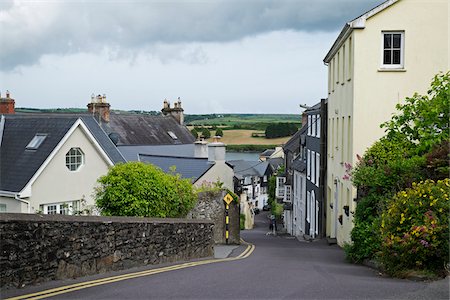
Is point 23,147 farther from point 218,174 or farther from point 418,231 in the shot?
point 418,231

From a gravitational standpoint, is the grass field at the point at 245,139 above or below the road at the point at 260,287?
above

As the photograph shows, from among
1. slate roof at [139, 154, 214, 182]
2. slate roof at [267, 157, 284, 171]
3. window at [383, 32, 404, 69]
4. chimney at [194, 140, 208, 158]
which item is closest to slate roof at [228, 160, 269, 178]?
slate roof at [267, 157, 284, 171]

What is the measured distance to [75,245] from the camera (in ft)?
35.1

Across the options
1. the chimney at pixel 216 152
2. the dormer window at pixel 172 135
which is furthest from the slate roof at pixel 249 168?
the chimney at pixel 216 152

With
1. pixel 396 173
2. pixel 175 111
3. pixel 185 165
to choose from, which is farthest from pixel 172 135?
pixel 396 173

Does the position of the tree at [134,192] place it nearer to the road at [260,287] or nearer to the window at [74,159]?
the road at [260,287]

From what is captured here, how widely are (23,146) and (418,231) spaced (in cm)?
1804

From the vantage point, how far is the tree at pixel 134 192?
1714cm

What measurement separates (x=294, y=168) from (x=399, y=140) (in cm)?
2735

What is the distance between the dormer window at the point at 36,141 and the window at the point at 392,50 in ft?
45.1

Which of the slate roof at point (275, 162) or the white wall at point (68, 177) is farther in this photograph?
the slate roof at point (275, 162)

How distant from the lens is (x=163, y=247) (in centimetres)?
1481

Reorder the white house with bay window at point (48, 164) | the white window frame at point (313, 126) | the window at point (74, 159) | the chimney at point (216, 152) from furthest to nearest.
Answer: the white window frame at point (313, 126), the chimney at point (216, 152), the window at point (74, 159), the white house with bay window at point (48, 164)

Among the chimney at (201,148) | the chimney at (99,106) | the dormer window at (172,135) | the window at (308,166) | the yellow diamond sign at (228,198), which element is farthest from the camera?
the dormer window at (172,135)
